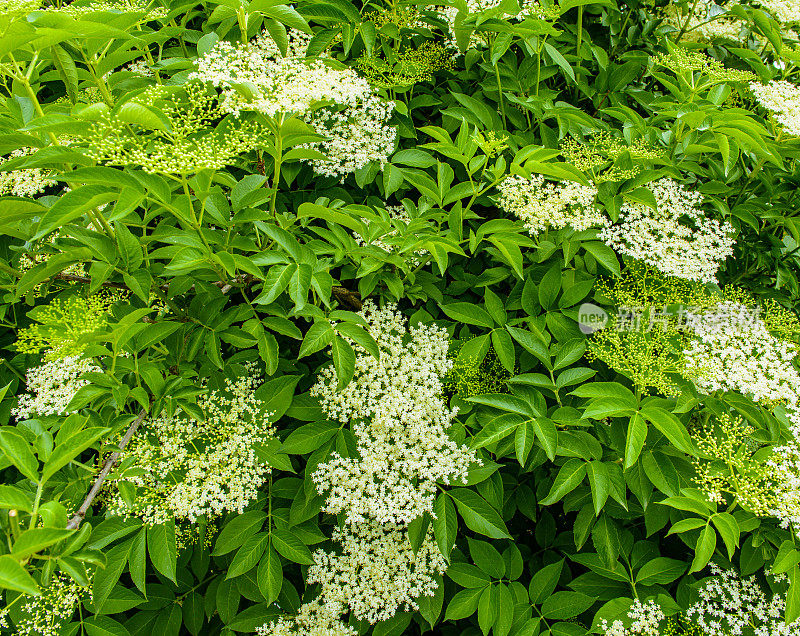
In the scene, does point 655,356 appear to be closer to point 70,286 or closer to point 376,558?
point 376,558

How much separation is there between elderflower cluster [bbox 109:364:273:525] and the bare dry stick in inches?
1.3

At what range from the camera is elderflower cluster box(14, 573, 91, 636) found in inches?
74.3

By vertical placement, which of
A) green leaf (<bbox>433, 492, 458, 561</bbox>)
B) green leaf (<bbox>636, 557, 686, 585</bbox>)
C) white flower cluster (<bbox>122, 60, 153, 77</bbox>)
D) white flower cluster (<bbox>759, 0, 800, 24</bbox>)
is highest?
white flower cluster (<bbox>759, 0, 800, 24</bbox>)

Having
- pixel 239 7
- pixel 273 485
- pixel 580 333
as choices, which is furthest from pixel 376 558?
pixel 239 7

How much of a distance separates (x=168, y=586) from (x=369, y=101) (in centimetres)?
235

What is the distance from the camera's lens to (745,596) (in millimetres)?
2086

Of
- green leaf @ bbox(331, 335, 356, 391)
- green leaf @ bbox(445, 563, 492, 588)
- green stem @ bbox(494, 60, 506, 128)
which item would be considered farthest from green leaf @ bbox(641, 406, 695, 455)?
green stem @ bbox(494, 60, 506, 128)

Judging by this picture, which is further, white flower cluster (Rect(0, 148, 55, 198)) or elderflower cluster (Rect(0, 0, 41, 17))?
white flower cluster (Rect(0, 148, 55, 198))

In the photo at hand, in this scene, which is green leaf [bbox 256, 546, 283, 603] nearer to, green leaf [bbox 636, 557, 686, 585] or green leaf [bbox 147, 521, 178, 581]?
green leaf [bbox 147, 521, 178, 581]

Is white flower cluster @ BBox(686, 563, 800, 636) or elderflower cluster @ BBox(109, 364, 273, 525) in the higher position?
elderflower cluster @ BBox(109, 364, 273, 525)

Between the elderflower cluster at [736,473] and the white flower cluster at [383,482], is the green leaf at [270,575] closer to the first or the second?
the white flower cluster at [383,482]

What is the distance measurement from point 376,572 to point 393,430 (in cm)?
55

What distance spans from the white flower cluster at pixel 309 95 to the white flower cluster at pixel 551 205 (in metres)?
0.60

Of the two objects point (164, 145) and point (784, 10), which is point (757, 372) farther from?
point (164, 145)
